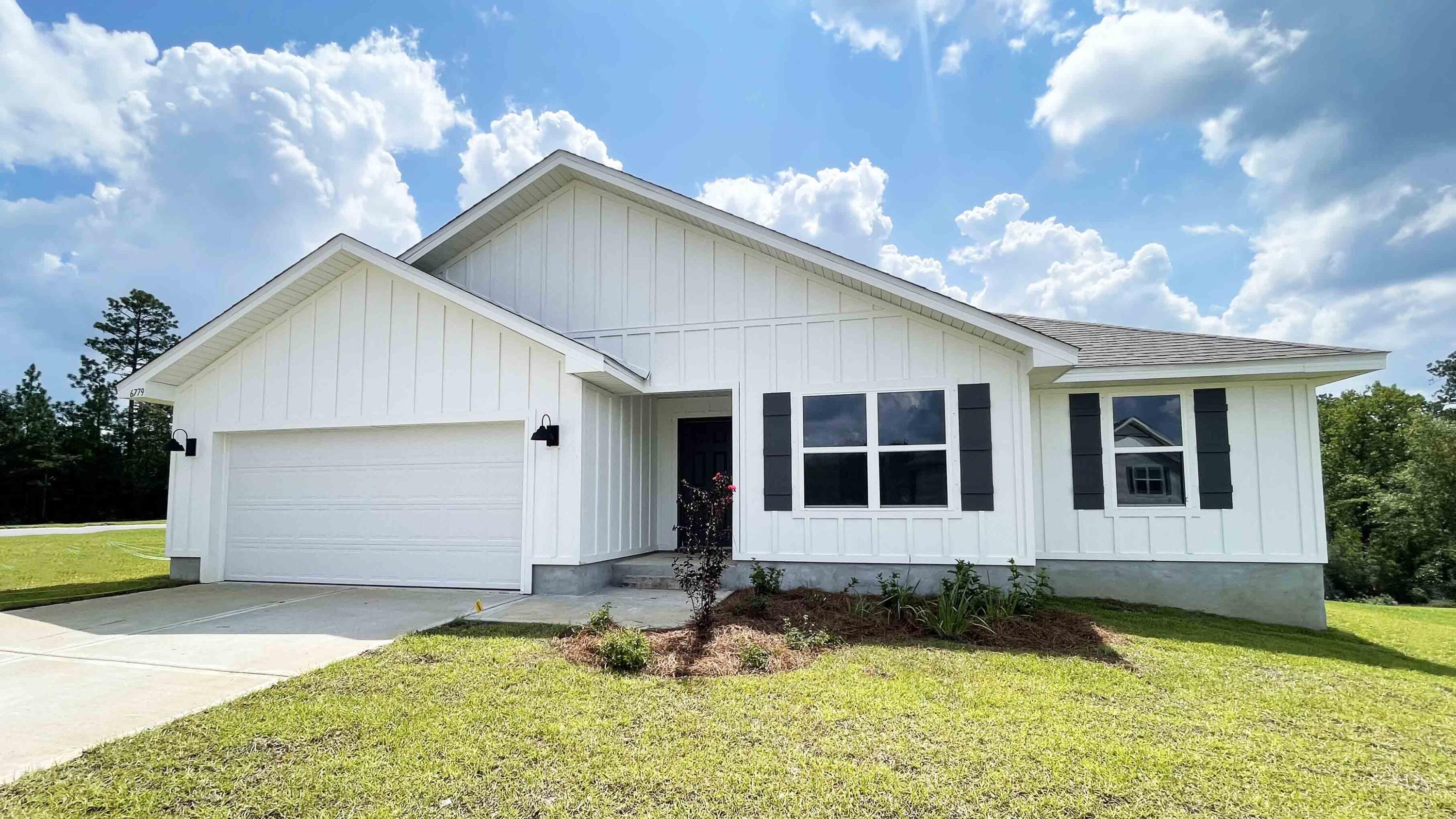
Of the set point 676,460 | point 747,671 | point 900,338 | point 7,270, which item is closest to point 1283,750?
point 747,671

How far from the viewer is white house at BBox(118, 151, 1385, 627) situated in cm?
776

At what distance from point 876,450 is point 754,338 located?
7.09 ft

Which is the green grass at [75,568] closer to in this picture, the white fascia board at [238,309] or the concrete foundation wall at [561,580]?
the white fascia board at [238,309]

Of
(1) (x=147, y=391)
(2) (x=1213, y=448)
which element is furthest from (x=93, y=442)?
(2) (x=1213, y=448)

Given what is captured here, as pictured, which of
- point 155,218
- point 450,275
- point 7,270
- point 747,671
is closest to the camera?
point 747,671

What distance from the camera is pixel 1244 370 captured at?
7.83m

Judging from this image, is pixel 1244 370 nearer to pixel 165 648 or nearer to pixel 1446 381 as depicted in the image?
pixel 165 648

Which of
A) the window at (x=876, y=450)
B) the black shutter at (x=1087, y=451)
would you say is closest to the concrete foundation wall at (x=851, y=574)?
the window at (x=876, y=450)

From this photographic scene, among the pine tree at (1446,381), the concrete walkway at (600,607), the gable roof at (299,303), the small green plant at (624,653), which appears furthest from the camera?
the pine tree at (1446,381)

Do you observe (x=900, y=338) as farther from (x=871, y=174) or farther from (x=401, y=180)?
(x=401, y=180)

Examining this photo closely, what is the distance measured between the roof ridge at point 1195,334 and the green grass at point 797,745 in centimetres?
432

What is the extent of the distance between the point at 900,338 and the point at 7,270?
163ft

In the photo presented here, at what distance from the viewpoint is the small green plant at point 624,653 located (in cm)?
475

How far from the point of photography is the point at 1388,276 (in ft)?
60.8
